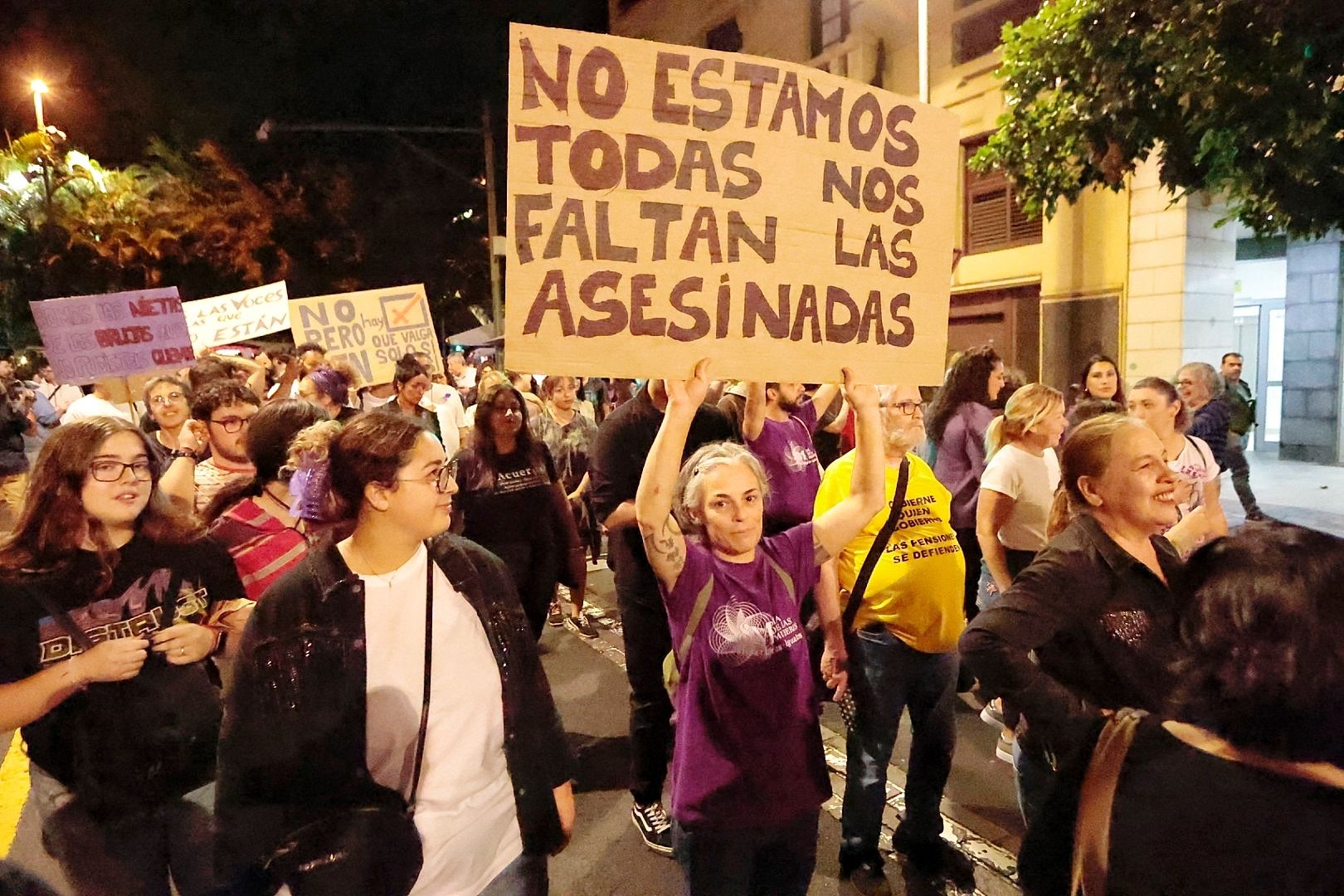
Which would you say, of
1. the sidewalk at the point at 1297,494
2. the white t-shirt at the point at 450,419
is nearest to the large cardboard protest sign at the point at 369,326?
the white t-shirt at the point at 450,419

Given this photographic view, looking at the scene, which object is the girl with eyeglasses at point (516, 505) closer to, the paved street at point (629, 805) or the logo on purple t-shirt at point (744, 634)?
the paved street at point (629, 805)

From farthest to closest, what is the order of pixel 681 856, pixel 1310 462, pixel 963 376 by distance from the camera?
pixel 1310 462, pixel 963 376, pixel 681 856

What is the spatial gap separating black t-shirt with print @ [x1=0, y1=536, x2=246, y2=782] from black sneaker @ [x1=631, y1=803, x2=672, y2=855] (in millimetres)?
1907

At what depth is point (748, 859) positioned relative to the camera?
232 cm

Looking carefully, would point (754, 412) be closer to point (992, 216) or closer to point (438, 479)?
point (438, 479)

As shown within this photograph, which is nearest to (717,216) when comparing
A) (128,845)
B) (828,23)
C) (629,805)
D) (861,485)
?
(861,485)

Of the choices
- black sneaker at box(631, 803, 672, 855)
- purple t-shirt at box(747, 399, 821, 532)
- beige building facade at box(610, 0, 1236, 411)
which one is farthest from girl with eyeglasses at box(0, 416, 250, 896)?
beige building facade at box(610, 0, 1236, 411)

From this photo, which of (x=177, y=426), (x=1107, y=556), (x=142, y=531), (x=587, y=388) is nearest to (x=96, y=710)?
(x=142, y=531)

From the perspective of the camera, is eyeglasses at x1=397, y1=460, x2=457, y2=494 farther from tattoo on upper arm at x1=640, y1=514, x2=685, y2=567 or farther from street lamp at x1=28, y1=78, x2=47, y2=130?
street lamp at x1=28, y1=78, x2=47, y2=130

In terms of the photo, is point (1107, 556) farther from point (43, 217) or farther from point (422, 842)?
point (43, 217)

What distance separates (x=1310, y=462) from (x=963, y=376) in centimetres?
977

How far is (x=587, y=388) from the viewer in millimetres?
13727

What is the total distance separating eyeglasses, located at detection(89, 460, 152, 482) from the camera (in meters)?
2.20

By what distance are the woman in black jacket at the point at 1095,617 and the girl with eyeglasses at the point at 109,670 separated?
1.99m
